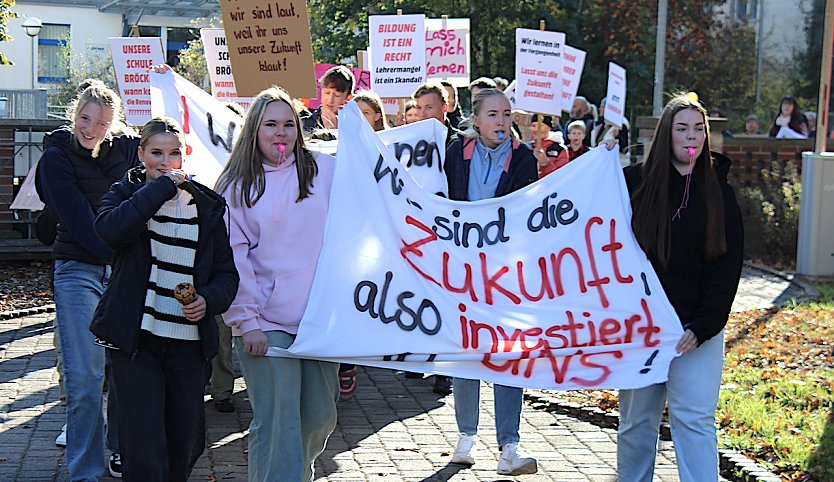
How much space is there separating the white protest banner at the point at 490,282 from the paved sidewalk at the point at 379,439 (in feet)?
4.25

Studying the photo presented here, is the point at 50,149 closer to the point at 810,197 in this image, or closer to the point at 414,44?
the point at 414,44

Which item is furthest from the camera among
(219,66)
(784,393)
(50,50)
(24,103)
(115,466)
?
(50,50)

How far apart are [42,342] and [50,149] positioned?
477cm

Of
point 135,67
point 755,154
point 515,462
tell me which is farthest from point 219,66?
point 755,154

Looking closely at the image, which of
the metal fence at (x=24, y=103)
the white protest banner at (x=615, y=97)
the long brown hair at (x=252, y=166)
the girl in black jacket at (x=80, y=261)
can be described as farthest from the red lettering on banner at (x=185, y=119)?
the metal fence at (x=24, y=103)

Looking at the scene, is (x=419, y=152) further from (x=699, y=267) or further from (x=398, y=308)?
(x=699, y=267)

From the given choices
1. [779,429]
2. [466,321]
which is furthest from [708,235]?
[779,429]

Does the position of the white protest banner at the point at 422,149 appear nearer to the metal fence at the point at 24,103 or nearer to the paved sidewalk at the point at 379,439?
Result: the paved sidewalk at the point at 379,439

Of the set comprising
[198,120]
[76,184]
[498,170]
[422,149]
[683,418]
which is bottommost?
[683,418]

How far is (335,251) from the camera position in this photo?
5.48 m

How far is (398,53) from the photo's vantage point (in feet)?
44.1

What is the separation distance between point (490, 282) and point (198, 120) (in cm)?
208

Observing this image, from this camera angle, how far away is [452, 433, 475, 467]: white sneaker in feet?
22.9

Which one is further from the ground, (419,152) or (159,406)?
(419,152)
